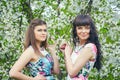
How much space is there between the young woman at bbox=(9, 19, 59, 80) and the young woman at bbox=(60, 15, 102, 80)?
0.65ft

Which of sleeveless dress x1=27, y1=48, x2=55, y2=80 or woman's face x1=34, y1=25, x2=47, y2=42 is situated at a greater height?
woman's face x1=34, y1=25, x2=47, y2=42

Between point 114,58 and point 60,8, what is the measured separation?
126cm

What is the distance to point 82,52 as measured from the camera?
348 cm

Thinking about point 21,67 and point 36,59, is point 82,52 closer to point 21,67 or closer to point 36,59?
point 36,59

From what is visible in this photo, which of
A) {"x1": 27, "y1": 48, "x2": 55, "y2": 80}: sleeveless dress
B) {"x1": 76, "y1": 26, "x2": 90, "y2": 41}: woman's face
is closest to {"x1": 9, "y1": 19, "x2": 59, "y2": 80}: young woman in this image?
{"x1": 27, "y1": 48, "x2": 55, "y2": 80}: sleeveless dress

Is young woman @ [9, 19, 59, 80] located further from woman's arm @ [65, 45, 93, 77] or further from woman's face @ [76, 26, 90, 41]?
woman's face @ [76, 26, 90, 41]

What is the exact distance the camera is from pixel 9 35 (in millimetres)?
6293

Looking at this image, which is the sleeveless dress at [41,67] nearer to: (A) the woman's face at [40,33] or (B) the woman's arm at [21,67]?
(B) the woman's arm at [21,67]

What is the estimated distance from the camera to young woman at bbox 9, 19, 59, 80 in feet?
11.5

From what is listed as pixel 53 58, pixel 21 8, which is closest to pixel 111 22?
pixel 21 8

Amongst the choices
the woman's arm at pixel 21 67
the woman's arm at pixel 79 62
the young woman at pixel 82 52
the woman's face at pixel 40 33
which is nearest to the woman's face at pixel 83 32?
the young woman at pixel 82 52

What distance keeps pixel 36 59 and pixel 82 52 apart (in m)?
0.46

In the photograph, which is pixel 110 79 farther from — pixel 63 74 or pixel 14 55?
pixel 14 55

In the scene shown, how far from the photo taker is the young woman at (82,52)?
3457 mm
